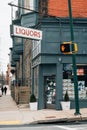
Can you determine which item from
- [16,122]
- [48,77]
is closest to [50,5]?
[48,77]

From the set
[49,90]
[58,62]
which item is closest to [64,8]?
[58,62]

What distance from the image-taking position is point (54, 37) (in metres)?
26.8

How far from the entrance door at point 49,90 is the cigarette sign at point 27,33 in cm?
305

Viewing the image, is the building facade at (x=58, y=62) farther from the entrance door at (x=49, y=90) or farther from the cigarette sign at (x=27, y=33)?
the cigarette sign at (x=27, y=33)

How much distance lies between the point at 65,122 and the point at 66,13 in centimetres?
1064

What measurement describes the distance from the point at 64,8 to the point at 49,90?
5.84 m

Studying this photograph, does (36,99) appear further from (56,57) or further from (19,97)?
(19,97)

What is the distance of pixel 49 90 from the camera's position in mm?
27469

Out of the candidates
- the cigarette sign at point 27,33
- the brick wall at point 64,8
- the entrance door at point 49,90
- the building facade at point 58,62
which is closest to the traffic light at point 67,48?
the cigarette sign at point 27,33

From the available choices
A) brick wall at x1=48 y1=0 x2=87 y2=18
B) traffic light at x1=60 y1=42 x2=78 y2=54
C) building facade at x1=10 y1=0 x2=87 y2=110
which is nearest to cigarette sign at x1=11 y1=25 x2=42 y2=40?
building facade at x1=10 y1=0 x2=87 y2=110

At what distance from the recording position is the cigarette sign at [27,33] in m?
25.0

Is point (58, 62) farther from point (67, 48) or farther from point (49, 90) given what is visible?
point (67, 48)

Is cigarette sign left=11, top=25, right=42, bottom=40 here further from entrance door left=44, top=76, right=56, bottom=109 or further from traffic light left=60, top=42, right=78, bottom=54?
traffic light left=60, top=42, right=78, bottom=54

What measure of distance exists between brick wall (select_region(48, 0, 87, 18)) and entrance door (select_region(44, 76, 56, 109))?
4.46 metres
